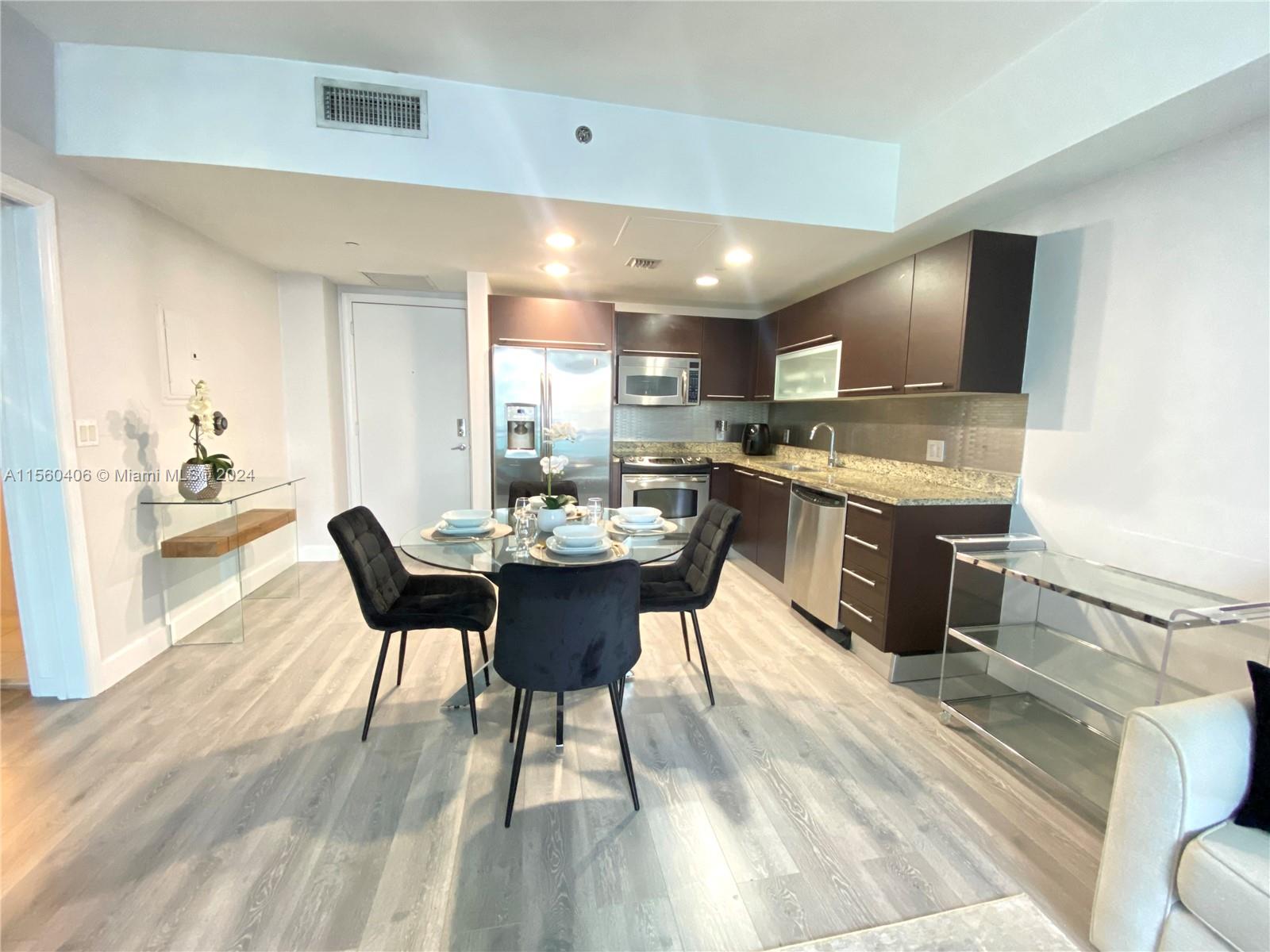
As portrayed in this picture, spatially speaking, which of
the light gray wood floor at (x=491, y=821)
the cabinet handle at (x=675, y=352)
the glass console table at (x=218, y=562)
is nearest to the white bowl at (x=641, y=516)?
the light gray wood floor at (x=491, y=821)

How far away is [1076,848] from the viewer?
149 cm

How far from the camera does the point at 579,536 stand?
1.79 metres

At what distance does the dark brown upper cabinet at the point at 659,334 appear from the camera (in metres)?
4.02

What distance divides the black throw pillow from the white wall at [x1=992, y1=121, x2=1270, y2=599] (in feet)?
2.68

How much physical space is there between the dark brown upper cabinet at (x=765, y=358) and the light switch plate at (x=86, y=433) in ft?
13.1

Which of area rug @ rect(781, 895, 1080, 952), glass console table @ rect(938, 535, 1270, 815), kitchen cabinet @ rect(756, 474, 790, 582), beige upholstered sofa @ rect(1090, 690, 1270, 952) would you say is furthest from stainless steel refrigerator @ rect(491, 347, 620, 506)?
beige upholstered sofa @ rect(1090, 690, 1270, 952)

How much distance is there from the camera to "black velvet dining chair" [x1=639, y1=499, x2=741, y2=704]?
2059 mm

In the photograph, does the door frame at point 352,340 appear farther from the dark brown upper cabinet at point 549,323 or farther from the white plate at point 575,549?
the white plate at point 575,549

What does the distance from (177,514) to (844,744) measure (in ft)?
11.5

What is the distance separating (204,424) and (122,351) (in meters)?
0.47

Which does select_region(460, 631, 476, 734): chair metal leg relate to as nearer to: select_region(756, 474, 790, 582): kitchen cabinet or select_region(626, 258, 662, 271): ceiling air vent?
select_region(756, 474, 790, 582): kitchen cabinet

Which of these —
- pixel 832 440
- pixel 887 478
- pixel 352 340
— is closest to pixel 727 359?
pixel 832 440

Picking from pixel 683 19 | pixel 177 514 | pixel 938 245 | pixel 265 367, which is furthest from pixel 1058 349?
pixel 265 367

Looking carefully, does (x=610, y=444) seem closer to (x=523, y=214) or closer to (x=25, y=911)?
(x=523, y=214)
